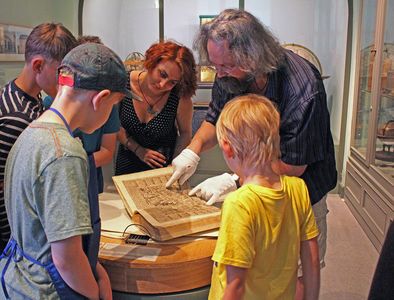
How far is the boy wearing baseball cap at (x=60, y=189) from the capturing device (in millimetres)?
785

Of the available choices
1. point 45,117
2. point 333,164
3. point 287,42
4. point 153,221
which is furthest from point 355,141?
point 45,117

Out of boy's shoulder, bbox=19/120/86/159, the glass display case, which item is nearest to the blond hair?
boy's shoulder, bbox=19/120/86/159

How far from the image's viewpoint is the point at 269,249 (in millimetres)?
961

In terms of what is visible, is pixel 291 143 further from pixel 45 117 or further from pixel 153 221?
pixel 45 117

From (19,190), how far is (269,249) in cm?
55

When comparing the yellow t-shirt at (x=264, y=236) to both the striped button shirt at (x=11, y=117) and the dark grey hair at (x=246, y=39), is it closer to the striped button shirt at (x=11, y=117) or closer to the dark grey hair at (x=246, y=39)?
the dark grey hair at (x=246, y=39)

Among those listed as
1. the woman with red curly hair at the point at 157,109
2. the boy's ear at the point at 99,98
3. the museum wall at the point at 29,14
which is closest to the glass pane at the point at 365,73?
the woman with red curly hair at the point at 157,109

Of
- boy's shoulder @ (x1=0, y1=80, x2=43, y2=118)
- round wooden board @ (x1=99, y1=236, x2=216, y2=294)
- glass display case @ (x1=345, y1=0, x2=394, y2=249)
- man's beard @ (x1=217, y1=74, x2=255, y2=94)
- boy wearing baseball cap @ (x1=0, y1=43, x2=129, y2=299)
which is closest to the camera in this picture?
boy wearing baseball cap @ (x1=0, y1=43, x2=129, y2=299)

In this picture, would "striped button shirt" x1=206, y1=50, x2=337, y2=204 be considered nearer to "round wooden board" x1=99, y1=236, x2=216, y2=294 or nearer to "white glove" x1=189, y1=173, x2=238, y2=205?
"white glove" x1=189, y1=173, x2=238, y2=205

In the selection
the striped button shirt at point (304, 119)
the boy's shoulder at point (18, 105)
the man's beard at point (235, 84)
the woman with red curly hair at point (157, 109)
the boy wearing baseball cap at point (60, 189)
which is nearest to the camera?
the boy wearing baseball cap at point (60, 189)

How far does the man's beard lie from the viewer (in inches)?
52.1

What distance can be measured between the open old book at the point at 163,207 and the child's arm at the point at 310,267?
0.82 feet

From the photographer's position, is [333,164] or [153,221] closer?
[153,221]

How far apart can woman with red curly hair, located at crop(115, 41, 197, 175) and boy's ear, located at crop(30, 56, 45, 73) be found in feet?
2.25
